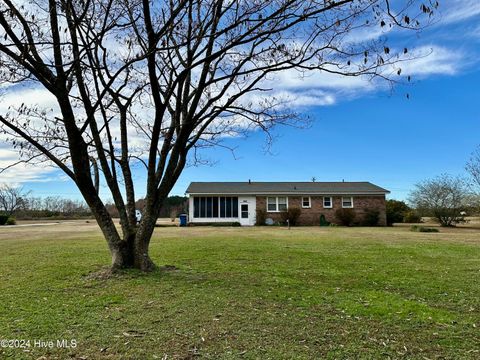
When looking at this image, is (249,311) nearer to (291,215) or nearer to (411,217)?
(291,215)

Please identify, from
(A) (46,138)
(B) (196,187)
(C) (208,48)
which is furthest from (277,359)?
(B) (196,187)

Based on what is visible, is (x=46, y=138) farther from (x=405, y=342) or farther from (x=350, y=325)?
(x=405, y=342)

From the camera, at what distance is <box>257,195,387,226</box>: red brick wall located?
31.6 m

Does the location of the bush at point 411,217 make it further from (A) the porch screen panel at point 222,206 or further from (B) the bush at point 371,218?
(A) the porch screen panel at point 222,206

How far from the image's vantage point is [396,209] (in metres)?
35.0

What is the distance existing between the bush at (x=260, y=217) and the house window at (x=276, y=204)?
0.56 meters

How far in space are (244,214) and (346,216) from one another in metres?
8.03

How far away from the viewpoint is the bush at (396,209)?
3400 centimetres

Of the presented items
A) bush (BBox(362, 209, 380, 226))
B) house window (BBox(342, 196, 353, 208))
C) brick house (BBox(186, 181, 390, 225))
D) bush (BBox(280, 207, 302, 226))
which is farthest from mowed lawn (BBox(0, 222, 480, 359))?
house window (BBox(342, 196, 353, 208))

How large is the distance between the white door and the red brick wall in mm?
568

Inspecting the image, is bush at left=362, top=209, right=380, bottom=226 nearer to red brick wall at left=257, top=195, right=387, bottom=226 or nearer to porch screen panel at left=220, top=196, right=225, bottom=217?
red brick wall at left=257, top=195, right=387, bottom=226

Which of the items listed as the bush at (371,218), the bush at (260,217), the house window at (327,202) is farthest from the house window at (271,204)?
the bush at (371,218)

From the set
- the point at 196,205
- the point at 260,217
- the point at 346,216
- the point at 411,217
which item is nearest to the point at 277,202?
the point at 260,217

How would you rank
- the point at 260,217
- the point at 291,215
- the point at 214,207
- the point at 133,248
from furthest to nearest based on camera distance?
1. the point at 214,207
2. the point at 260,217
3. the point at 291,215
4. the point at 133,248
